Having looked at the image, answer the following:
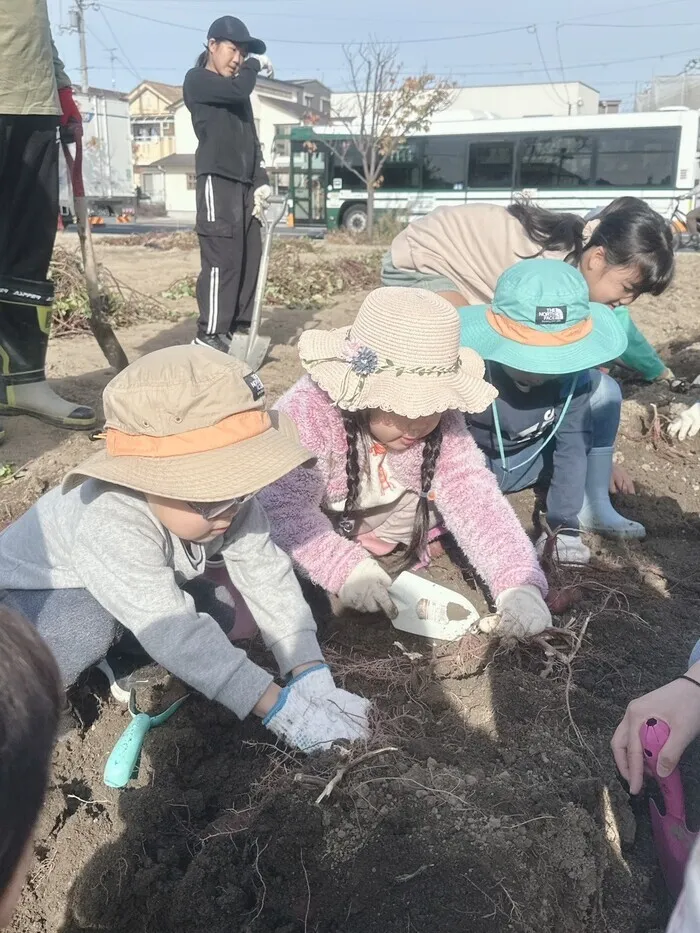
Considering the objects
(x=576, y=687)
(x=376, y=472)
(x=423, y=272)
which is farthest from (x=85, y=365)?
(x=576, y=687)

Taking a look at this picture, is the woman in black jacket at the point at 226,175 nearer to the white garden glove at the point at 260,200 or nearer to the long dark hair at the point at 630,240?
the white garden glove at the point at 260,200

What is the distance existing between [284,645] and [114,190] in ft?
93.9

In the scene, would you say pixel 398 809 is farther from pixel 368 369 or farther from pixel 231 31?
pixel 231 31

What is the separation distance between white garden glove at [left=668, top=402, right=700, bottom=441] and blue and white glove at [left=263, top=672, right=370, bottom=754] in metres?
2.32

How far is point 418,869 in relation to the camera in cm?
133

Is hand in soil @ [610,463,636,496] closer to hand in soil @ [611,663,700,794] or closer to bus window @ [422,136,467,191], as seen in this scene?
hand in soil @ [611,663,700,794]

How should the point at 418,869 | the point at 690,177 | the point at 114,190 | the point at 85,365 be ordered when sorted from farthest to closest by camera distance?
the point at 114,190, the point at 690,177, the point at 85,365, the point at 418,869

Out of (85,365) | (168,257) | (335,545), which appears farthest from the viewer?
(168,257)

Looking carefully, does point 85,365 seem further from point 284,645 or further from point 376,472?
point 284,645

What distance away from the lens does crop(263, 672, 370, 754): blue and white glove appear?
160 cm

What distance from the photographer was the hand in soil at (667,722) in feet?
3.89

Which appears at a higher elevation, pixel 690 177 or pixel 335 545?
pixel 690 177

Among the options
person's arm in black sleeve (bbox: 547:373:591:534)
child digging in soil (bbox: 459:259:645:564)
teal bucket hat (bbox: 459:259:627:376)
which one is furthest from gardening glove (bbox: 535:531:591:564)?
teal bucket hat (bbox: 459:259:627:376)

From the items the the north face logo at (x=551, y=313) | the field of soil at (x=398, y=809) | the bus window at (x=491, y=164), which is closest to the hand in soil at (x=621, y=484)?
the field of soil at (x=398, y=809)
